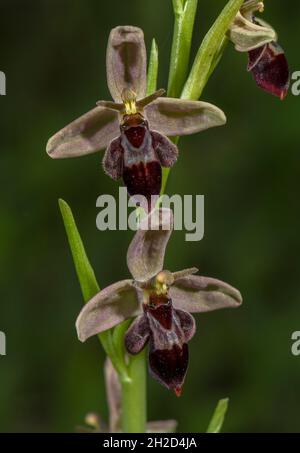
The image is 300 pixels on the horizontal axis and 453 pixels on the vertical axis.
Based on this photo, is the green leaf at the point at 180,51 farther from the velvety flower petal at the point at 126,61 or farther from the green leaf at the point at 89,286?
the green leaf at the point at 89,286

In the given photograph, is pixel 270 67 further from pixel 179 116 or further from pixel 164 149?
pixel 164 149

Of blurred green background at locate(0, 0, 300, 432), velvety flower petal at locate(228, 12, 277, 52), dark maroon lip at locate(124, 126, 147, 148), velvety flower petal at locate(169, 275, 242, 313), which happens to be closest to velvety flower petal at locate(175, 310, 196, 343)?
velvety flower petal at locate(169, 275, 242, 313)

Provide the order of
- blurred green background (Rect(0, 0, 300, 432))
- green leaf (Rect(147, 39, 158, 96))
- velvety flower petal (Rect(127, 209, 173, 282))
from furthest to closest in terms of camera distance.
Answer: blurred green background (Rect(0, 0, 300, 432)) < green leaf (Rect(147, 39, 158, 96)) < velvety flower petal (Rect(127, 209, 173, 282))

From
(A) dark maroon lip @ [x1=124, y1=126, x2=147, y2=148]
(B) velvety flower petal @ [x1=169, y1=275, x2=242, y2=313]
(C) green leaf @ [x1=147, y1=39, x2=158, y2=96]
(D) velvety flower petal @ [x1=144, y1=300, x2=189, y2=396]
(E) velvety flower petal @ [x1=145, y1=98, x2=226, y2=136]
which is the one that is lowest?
(D) velvety flower petal @ [x1=144, y1=300, x2=189, y2=396]

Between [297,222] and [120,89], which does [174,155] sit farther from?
[297,222]

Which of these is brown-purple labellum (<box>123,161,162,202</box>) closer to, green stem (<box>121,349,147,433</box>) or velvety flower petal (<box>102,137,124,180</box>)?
velvety flower petal (<box>102,137,124,180</box>)

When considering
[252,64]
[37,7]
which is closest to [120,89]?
[252,64]

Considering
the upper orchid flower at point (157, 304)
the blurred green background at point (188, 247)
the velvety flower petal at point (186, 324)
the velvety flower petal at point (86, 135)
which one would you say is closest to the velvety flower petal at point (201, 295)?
the upper orchid flower at point (157, 304)
